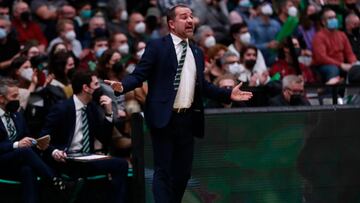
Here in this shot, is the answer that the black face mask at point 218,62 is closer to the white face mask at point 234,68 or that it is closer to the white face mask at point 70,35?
the white face mask at point 234,68

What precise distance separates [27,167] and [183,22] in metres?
2.37

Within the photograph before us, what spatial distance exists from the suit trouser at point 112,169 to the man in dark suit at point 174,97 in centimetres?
121

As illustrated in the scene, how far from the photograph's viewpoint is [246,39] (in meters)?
16.1

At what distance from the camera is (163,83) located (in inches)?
395

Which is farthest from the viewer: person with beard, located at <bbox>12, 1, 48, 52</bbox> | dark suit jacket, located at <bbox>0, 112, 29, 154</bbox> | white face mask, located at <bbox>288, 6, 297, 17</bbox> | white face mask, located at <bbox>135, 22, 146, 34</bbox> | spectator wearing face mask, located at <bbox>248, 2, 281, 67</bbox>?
white face mask, located at <bbox>288, 6, 297, 17</bbox>

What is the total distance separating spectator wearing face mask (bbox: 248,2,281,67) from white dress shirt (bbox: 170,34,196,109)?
6.78 m

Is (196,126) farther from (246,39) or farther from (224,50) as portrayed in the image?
(246,39)

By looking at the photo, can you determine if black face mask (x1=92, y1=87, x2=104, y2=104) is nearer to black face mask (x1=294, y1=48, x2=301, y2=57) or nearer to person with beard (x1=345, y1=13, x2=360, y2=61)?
black face mask (x1=294, y1=48, x2=301, y2=57)

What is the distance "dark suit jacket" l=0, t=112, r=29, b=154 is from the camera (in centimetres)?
1090

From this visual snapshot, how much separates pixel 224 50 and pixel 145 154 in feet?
13.4

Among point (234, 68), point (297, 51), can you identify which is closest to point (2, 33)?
point (234, 68)

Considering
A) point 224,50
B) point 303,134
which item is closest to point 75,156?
point 303,134

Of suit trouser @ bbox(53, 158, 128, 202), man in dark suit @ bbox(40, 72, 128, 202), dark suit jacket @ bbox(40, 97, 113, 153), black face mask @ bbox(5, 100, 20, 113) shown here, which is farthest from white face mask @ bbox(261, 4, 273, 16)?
black face mask @ bbox(5, 100, 20, 113)

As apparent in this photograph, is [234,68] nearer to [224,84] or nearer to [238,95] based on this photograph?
[224,84]
